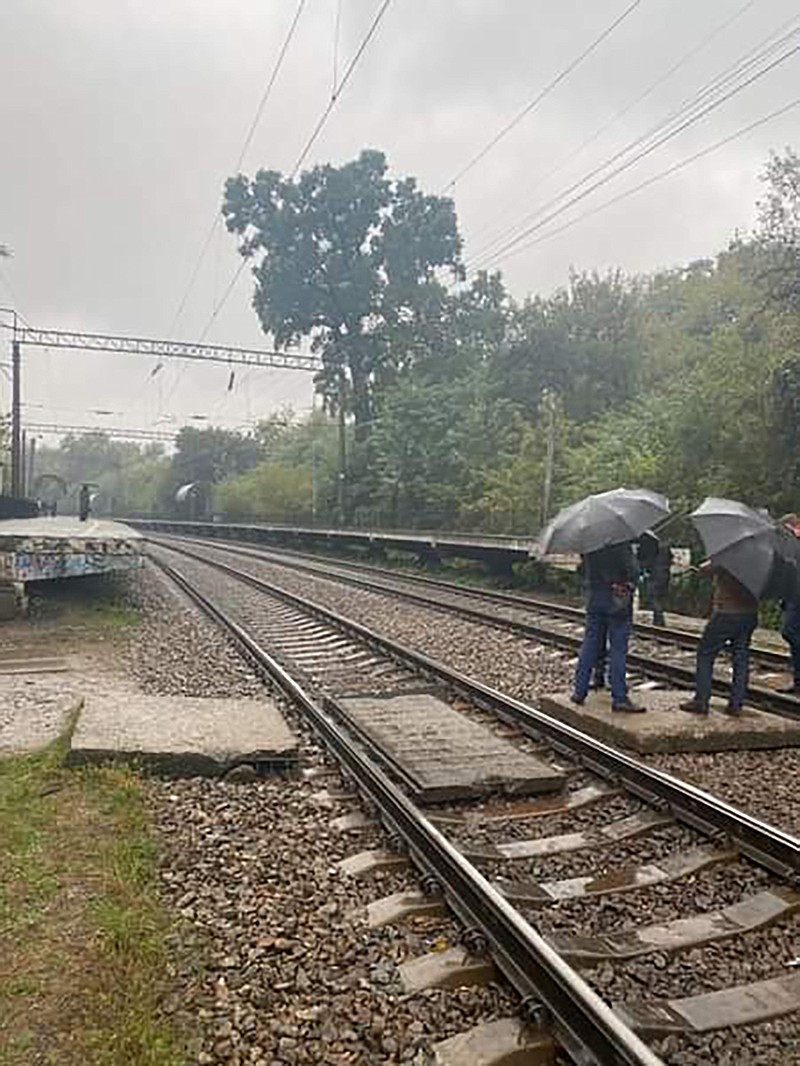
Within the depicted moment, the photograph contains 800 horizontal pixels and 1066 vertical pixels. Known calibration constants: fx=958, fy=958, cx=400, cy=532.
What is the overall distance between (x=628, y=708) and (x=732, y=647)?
3.04ft

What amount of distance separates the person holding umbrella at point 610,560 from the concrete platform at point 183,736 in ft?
8.29

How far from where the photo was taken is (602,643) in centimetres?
791

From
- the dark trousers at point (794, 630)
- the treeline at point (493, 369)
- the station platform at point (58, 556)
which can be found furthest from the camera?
the treeline at point (493, 369)

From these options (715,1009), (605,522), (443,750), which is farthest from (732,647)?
(715,1009)

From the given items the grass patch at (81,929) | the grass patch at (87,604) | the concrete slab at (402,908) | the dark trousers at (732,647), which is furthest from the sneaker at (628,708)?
the grass patch at (87,604)

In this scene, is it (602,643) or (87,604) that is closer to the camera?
(602,643)

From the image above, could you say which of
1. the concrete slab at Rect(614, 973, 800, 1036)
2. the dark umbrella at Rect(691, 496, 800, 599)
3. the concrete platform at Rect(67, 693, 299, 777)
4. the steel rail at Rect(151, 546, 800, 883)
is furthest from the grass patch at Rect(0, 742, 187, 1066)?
the dark umbrella at Rect(691, 496, 800, 599)

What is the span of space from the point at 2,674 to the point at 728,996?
824cm

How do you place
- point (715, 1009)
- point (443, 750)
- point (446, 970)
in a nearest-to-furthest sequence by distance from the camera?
point (715, 1009), point (446, 970), point (443, 750)

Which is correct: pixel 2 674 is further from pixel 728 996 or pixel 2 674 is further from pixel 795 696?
pixel 728 996

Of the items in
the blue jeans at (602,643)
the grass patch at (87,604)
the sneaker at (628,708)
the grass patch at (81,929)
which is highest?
the blue jeans at (602,643)

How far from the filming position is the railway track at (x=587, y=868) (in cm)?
320

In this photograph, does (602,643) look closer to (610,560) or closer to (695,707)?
(610,560)

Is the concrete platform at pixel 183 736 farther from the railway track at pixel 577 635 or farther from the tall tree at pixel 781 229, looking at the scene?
the tall tree at pixel 781 229
